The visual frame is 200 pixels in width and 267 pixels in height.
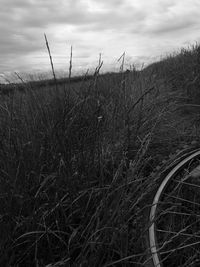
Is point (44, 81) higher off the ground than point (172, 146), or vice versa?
point (44, 81)

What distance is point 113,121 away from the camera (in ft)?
11.2

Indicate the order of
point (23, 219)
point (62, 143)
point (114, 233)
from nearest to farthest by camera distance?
point (114, 233)
point (23, 219)
point (62, 143)

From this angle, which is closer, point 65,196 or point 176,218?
point 65,196

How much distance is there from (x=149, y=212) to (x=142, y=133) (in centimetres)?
168

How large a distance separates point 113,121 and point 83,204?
1.28m

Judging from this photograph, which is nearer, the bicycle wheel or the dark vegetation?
the dark vegetation

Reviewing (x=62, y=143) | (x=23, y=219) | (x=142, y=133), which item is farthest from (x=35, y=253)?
(x=142, y=133)

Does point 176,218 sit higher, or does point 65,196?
point 65,196

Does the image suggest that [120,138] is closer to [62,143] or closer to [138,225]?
[62,143]

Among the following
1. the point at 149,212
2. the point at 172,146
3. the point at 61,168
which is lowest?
the point at 172,146

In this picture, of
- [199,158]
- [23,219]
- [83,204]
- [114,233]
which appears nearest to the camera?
[114,233]

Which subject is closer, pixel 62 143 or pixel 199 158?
pixel 62 143

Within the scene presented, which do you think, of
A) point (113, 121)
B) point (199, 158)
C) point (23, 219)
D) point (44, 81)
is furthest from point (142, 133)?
point (23, 219)

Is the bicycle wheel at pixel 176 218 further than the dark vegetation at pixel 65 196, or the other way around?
→ the bicycle wheel at pixel 176 218
